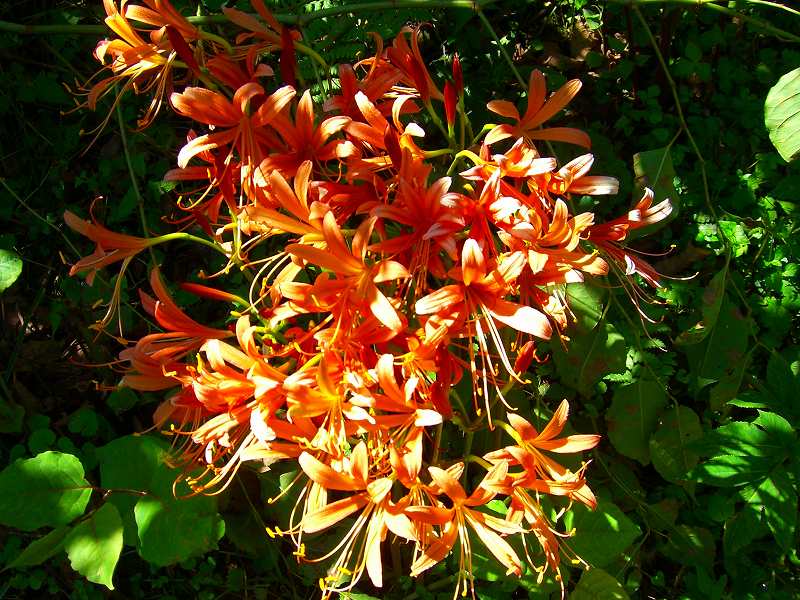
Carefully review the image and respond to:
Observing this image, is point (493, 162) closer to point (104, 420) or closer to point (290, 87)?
point (290, 87)

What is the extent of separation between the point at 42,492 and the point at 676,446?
1.32 metres

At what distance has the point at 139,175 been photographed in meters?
2.11

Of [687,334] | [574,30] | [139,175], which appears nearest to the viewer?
[687,334]

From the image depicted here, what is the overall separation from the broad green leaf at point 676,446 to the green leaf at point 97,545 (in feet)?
3.79

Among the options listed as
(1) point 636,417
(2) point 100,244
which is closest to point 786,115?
(1) point 636,417

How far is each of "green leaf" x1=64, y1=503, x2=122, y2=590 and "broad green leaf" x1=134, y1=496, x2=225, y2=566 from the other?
0.15ft

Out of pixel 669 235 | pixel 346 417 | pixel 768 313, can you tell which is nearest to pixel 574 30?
pixel 669 235

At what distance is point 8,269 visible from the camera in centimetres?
177

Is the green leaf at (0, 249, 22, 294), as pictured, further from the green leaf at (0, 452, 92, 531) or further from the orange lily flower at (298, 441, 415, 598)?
the orange lily flower at (298, 441, 415, 598)

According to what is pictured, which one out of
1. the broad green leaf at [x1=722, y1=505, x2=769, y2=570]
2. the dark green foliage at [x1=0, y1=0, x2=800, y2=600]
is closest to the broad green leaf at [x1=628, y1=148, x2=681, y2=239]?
the dark green foliage at [x1=0, y1=0, x2=800, y2=600]

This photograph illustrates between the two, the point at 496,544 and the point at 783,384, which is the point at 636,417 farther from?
the point at 496,544

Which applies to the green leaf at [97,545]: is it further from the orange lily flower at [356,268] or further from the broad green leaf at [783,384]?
the broad green leaf at [783,384]

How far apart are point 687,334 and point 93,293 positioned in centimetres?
136

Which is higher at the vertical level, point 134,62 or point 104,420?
point 134,62
